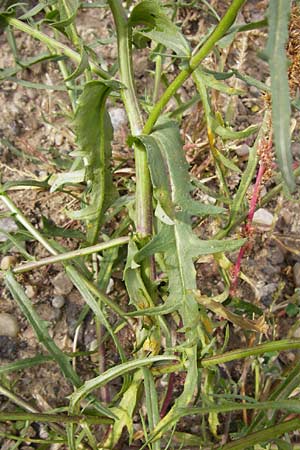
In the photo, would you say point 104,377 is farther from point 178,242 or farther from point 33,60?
point 33,60

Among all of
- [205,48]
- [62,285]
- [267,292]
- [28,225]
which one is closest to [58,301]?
[62,285]

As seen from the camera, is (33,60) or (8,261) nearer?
(33,60)

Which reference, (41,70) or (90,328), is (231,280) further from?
(41,70)

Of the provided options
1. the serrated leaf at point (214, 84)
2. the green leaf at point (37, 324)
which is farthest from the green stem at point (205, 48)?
the green leaf at point (37, 324)

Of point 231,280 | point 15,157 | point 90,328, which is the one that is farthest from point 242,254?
point 15,157

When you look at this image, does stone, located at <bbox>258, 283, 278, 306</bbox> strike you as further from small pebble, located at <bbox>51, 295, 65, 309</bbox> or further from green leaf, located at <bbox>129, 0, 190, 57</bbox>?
green leaf, located at <bbox>129, 0, 190, 57</bbox>

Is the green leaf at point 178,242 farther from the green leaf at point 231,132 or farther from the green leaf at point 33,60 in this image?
the green leaf at point 33,60
